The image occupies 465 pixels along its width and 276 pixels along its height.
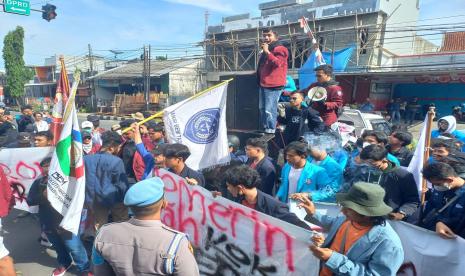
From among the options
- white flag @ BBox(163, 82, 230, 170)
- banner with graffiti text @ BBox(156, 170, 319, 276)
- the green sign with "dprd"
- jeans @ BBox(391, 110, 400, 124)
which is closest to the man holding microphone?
white flag @ BBox(163, 82, 230, 170)

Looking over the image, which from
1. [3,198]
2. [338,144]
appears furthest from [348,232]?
[3,198]

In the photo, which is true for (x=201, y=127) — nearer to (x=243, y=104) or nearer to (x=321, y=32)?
(x=243, y=104)

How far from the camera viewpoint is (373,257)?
6.47 ft

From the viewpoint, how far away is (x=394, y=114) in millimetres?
18188

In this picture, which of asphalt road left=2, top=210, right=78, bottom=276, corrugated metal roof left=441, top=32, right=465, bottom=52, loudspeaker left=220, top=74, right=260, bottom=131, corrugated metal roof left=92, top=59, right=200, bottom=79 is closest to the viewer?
asphalt road left=2, top=210, right=78, bottom=276

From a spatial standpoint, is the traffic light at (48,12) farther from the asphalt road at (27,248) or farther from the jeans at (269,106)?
the jeans at (269,106)

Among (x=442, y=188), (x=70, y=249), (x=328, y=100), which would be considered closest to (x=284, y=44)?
(x=328, y=100)

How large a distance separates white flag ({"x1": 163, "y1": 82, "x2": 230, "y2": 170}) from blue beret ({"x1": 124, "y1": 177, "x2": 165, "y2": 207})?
2334 millimetres

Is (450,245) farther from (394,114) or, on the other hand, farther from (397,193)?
(394,114)

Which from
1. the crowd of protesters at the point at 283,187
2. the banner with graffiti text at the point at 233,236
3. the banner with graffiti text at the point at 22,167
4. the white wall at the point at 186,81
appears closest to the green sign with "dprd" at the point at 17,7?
the crowd of protesters at the point at 283,187

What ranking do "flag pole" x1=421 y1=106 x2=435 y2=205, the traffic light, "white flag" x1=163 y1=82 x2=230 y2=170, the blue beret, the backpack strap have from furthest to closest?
the traffic light
"white flag" x1=163 y1=82 x2=230 y2=170
"flag pole" x1=421 y1=106 x2=435 y2=205
the blue beret
the backpack strap

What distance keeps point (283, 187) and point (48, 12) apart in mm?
14487

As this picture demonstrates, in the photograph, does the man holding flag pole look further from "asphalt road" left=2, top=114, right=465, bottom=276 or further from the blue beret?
the blue beret

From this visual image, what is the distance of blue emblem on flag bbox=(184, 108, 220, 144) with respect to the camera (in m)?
4.43
